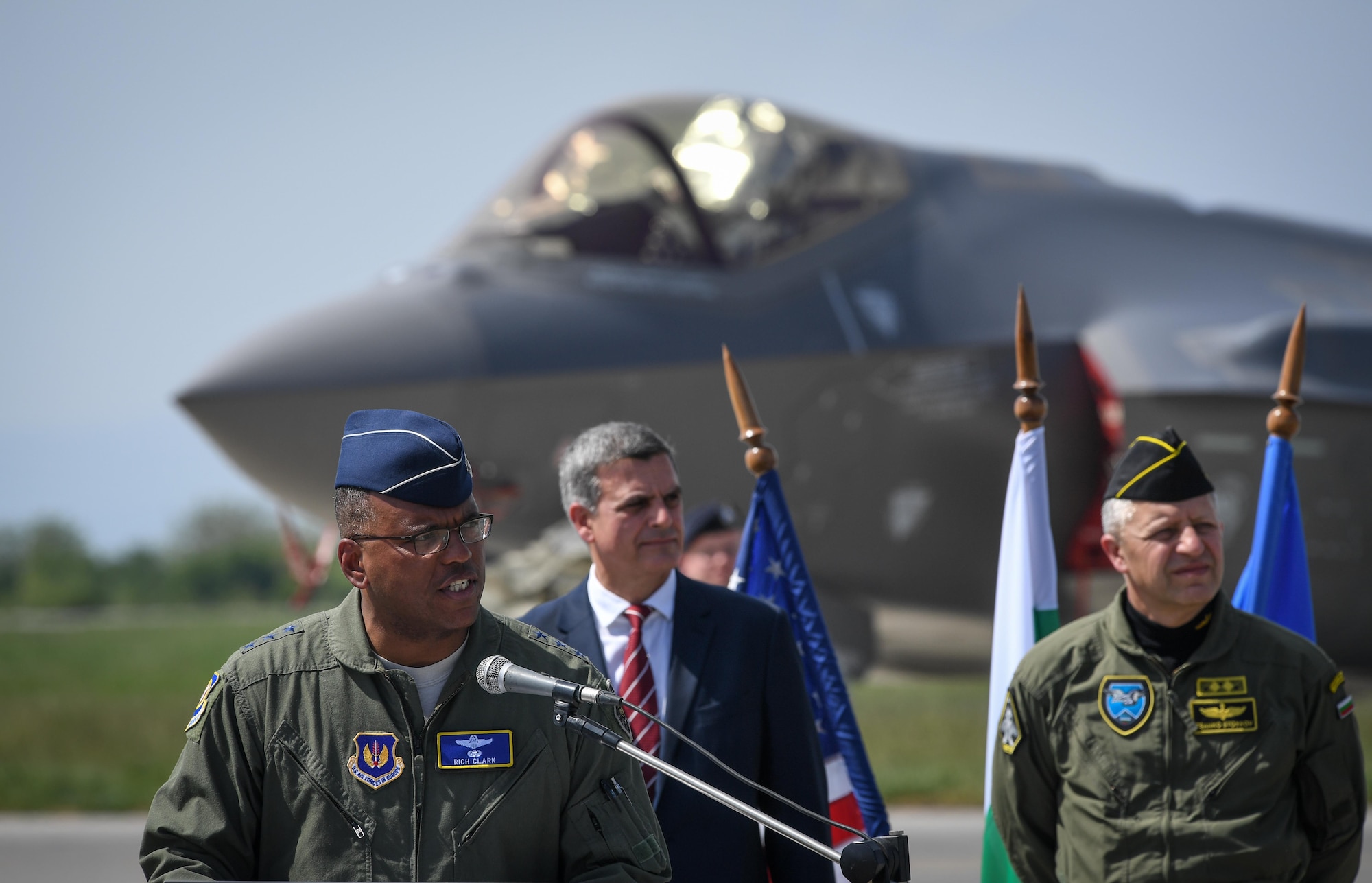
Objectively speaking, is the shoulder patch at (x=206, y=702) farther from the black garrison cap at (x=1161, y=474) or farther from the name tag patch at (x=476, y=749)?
the black garrison cap at (x=1161, y=474)

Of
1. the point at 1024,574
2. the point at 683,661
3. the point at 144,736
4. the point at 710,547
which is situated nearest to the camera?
the point at 683,661

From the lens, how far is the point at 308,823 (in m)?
1.91

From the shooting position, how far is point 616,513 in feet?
10.1

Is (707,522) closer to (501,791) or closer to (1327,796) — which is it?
(1327,796)

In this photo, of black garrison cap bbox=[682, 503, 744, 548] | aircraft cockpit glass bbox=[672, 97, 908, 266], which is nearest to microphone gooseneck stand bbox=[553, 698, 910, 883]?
black garrison cap bbox=[682, 503, 744, 548]

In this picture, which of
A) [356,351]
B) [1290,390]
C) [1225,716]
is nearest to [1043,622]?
[1290,390]

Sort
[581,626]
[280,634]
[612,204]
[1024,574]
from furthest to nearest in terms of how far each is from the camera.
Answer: [612,204], [1024,574], [581,626], [280,634]

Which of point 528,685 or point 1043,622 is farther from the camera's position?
point 1043,622

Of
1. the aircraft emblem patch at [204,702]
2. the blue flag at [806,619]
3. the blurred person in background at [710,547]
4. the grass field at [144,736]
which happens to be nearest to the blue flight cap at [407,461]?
the aircraft emblem patch at [204,702]

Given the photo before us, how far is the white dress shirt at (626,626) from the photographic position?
310cm

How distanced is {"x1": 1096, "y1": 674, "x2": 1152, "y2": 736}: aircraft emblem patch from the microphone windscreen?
1454 millimetres

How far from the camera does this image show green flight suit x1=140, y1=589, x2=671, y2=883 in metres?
1.88

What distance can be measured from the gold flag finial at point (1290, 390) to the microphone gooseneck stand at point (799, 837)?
7.67 ft

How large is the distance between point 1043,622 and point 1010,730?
3.67ft
